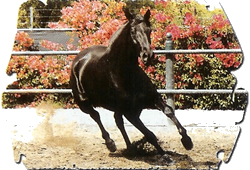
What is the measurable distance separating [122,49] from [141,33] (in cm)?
24

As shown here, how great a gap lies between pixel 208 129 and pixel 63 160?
124cm

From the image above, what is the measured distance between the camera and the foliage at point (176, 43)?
461 cm

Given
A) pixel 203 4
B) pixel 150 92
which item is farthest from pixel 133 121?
pixel 203 4

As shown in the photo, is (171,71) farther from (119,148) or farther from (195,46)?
(119,148)

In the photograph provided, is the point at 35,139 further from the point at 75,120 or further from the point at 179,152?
the point at 179,152

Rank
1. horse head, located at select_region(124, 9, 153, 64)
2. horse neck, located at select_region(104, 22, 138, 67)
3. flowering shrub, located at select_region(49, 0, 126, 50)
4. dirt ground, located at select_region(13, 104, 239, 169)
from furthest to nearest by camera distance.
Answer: dirt ground, located at select_region(13, 104, 239, 169) → flowering shrub, located at select_region(49, 0, 126, 50) → horse neck, located at select_region(104, 22, 138, 67) → horse head, located at select_region(124, 9, 153, 64)

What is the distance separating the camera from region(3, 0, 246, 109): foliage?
4.61 meters

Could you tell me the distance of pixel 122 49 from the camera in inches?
178

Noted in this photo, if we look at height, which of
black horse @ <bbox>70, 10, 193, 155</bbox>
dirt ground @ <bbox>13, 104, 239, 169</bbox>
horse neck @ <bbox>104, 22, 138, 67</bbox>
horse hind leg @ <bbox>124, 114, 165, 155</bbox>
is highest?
Answer: horse neck @ <bbox>104, 22, 138, 67</bbox>

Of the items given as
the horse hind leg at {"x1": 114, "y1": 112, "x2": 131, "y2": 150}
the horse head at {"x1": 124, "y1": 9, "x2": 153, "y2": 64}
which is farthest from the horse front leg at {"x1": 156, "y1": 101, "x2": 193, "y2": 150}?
the horse head at {"x1": 124, "y1": 9, "x2": 153, "y2": 64}

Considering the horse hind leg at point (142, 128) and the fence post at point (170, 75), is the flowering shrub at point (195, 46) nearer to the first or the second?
the fence post at point (170, 75)

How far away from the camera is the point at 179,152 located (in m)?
4.71

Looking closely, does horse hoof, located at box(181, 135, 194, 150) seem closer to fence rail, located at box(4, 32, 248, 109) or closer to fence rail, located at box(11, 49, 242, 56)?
fence rail, located at box(4, 32, 248, 109)

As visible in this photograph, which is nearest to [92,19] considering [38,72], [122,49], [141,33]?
[122,49]
